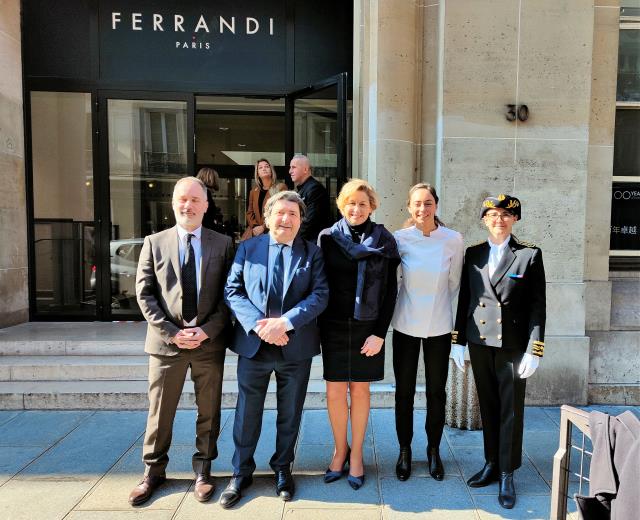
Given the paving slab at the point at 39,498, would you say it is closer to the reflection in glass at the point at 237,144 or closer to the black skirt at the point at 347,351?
the black skirt at the point at 347,351

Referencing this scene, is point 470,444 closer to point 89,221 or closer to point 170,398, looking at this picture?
point 170,398

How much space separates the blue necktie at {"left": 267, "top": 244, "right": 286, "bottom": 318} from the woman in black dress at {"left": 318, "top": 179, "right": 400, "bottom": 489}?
0.34 m

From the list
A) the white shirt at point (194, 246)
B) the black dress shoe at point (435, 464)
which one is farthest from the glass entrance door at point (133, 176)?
the black dress shoe at point (435, 464)

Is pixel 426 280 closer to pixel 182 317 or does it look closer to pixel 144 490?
pixel 182 317

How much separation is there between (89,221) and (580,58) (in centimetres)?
642

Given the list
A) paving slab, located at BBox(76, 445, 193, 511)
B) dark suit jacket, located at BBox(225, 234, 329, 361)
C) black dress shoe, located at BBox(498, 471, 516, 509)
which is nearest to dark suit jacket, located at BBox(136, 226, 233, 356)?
dark suit jacket, located at BBox(225, 234, 329, 361)

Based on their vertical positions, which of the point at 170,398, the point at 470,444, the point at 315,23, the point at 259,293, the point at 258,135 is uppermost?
the point at 315,23

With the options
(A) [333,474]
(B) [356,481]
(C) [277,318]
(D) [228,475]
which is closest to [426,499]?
(B) [356,481]

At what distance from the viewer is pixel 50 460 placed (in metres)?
3.96

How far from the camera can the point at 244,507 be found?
3.31 meters

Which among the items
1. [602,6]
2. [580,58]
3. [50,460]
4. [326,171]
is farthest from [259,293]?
[602,6]

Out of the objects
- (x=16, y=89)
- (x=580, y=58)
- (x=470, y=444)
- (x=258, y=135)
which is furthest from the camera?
(x=258, y=135)

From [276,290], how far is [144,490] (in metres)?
1.59

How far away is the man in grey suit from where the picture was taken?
10.8ft
